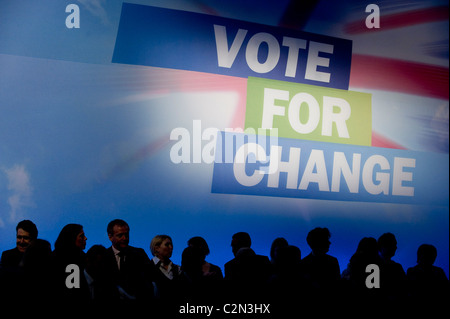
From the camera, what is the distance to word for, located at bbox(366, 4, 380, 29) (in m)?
5.66

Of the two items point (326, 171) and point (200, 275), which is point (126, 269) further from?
point (326, 171)

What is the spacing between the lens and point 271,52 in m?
5.25

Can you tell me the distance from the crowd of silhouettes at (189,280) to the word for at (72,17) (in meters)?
2.03

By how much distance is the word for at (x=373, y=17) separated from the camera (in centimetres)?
566

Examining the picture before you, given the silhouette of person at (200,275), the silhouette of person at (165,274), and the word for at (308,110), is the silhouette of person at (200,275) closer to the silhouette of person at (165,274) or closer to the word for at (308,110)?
the silhouette of person at (165,274)

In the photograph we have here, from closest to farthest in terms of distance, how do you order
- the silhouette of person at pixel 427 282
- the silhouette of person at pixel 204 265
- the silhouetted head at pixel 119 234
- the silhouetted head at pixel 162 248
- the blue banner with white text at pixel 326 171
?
1. the silhouette of person at pixel 427 282
2. the silhouette of person at pixel 204 265
3. the silhouetted head at pixel 162 248
4. the silhouetted head at pixel 119 234
5. the blue banner with white text at pixel 326 171

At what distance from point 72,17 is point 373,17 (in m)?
3.53

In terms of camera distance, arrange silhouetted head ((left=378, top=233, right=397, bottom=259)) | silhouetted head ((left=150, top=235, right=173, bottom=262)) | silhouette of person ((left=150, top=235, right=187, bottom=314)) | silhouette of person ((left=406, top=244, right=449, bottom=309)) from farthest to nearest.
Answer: silhouetted head ((left=378, top=233, right=397, bottom=259)), silhouetted head ((left=150, top=235, right=173, bottom=262)), silhouette of person ((left=406, top=244, right=449, bottom=309)), silhouette of person ((left=150, top=235, right=187, bottom=314))

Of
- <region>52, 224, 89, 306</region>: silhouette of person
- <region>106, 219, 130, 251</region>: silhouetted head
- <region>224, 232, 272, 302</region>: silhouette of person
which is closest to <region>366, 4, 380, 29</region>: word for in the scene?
<region>224, 232, 272, 302</region>: silhouette of person

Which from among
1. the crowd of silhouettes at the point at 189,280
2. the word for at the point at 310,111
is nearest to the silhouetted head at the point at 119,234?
the crowd of silhouettes at the point at 189,280

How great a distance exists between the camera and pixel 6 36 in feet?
14.5

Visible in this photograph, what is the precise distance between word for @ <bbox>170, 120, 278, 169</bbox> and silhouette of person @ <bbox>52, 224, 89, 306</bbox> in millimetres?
1565

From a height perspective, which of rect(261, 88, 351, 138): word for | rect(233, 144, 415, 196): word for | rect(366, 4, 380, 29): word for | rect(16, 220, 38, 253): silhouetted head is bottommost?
rect(16, 220, 38, 253): silhouetted head

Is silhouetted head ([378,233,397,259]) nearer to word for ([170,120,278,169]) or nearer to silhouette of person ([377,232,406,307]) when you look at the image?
silhouette of person ([377,232,406,307])
